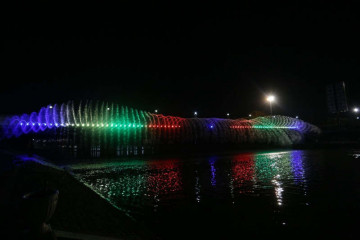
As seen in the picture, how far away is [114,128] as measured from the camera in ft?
108

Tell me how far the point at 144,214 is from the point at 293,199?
222 inches

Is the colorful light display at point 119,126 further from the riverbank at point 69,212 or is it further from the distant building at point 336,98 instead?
the distant building at point 336,98

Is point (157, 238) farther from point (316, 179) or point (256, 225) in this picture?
point (316, 179)

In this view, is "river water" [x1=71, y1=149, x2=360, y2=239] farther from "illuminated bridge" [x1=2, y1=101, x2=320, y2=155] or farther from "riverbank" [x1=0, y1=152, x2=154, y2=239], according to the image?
"illuminated bridge" [x1=2, y1=101, x2=320, y2=155]

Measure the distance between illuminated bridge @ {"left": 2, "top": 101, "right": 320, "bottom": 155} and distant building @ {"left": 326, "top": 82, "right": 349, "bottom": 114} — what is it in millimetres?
50937

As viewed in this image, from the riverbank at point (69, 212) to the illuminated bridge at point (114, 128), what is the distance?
19680mm

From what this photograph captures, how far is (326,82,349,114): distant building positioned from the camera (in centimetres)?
8031

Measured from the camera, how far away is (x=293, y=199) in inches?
404

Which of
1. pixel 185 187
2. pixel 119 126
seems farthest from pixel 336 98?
pixel 185 187

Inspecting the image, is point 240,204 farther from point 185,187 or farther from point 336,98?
point 336,98

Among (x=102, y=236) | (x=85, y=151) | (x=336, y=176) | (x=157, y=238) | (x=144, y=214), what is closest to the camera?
(x=102, y=236)

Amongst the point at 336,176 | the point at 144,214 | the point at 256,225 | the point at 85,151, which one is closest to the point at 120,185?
the point at 144,214

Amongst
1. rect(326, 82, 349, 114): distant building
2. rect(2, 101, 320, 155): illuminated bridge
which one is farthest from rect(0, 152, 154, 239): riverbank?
rect(326, 82, 349, 114): distant building

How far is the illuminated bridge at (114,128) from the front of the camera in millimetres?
30297
